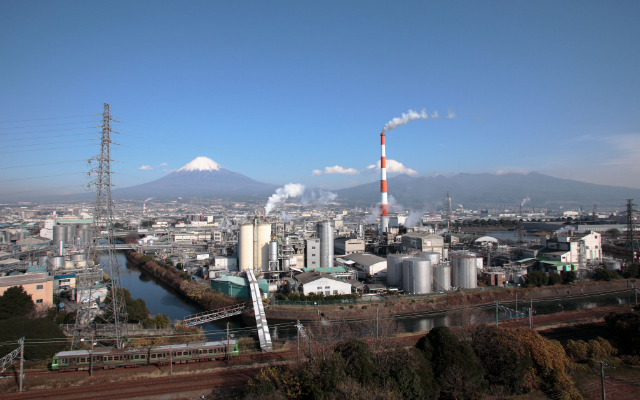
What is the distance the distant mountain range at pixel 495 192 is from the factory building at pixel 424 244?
44.8m

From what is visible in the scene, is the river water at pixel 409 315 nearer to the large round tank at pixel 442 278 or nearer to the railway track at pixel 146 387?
the large round tank at pixel 442 278

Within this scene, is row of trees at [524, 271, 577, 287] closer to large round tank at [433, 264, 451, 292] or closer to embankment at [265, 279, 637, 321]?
embankment at [265, 279, 637, 321]

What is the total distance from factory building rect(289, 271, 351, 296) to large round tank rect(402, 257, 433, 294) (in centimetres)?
161

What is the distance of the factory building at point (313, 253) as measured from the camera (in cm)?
1094

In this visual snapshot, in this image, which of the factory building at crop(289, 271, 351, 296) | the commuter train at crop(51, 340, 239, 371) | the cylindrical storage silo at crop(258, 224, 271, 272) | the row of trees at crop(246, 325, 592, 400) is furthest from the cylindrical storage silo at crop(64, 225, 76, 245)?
the row of trees at crop(246, 325, 592, 400)

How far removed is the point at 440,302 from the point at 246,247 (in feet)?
18.1

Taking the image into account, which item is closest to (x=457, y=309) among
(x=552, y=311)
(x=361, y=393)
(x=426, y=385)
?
(x=552, y=311)

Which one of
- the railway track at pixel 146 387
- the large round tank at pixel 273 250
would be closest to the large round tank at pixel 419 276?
the large round tank at pixel 273 250

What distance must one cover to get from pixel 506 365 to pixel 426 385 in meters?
1.17

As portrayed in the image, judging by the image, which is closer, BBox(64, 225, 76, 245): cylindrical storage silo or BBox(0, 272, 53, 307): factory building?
BBox(0, 272, 53, 307): factory building

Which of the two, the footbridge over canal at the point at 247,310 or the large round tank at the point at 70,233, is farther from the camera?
the large round tank at the point at 70,233

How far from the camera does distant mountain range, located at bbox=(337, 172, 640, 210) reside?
70.6 meters

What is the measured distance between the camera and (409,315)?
8.00 meters

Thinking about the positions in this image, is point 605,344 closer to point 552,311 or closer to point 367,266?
point 552,311
